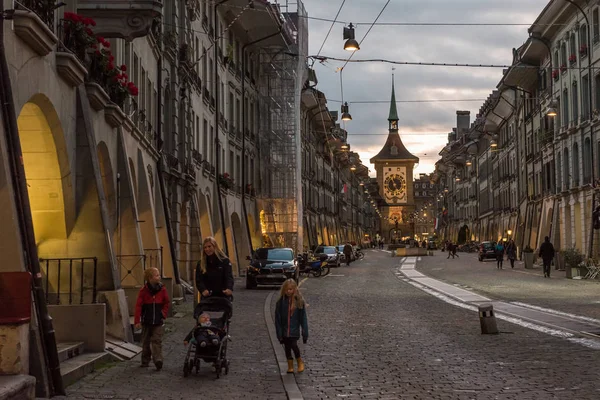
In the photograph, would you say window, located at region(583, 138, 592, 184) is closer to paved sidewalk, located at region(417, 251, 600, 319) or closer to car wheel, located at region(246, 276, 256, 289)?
paved sidewalk, located at region(417, 251, 600, 319)

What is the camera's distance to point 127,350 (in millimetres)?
15445

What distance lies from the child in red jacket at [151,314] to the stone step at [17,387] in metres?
3.28

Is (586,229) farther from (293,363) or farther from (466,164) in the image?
(466,164)

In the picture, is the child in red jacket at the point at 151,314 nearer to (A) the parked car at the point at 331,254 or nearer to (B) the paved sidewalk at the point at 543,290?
(B) the paved sidewalk at the point at 543,290

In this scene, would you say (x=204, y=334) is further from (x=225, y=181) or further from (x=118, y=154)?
(x=225, y=181)

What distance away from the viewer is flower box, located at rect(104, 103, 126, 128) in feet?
64.6

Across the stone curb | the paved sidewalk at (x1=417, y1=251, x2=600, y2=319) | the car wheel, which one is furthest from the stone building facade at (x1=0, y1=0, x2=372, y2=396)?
the paved sidewalk at (x1=417, y1=251, x2=600, y2=319)

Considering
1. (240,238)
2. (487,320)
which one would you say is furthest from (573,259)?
(487,320)

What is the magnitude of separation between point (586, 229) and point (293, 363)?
132ft

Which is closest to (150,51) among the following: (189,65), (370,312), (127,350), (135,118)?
(135,118)

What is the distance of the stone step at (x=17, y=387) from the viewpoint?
959cm

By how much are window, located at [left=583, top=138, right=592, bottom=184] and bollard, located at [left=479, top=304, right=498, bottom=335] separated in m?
34.3

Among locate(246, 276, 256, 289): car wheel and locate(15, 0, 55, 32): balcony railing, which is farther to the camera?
locate(246, 276, 256, 289): car wheel

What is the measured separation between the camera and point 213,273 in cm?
1376
